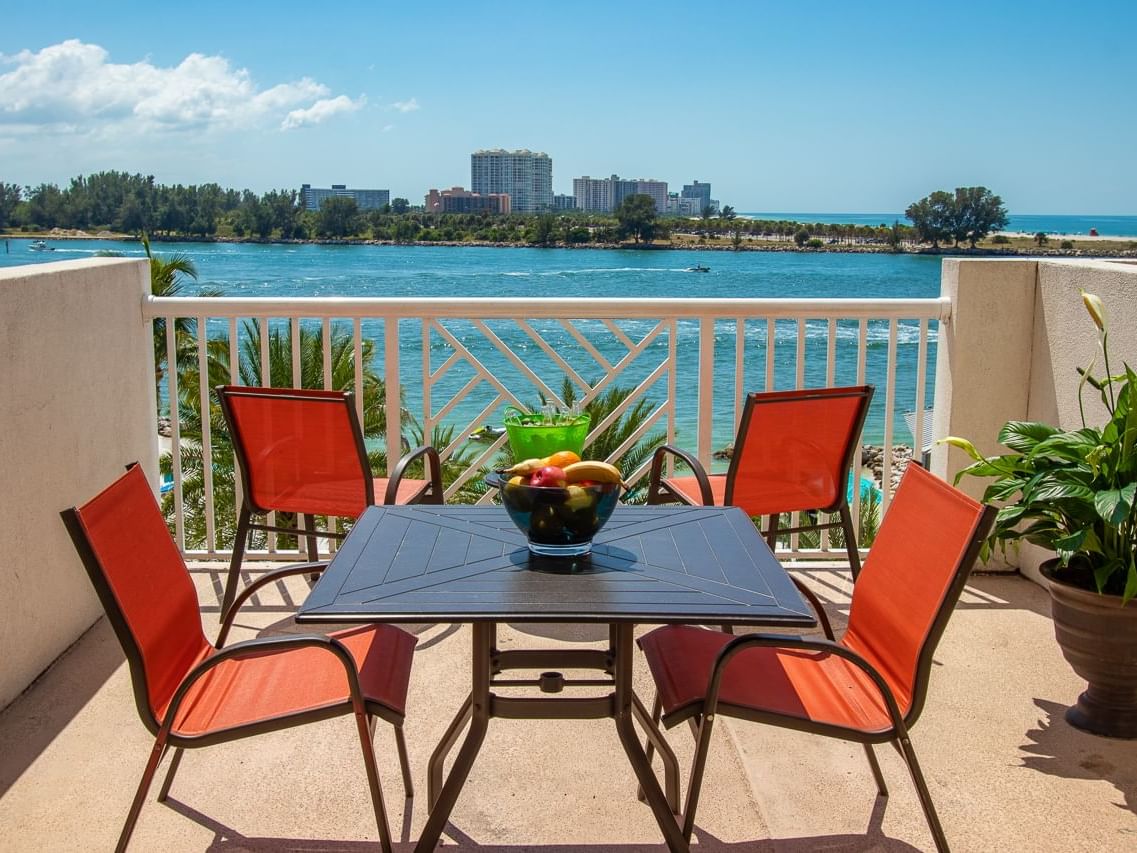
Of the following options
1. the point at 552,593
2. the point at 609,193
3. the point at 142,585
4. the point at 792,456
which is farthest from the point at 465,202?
the point at 552,593

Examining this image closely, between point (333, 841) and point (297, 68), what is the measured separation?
5481 centimetres

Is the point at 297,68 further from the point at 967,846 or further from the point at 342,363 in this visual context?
the point at 967,846

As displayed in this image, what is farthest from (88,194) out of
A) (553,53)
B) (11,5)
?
(11,5)

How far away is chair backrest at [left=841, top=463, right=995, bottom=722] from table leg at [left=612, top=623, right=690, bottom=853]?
504 mm

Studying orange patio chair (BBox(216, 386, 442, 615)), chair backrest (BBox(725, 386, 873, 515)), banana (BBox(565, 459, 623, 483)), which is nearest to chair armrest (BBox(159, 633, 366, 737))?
banana (BBox(565, 459, 623, 483))

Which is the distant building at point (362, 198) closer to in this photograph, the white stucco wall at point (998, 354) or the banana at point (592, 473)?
the white stucco wall at point (998, 354)

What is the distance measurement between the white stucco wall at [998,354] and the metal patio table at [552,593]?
6.42 ft

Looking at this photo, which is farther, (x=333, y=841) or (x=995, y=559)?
(x=995, y=559)

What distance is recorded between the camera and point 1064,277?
13.2 ft

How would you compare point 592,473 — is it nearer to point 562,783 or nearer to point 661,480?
point 562,783

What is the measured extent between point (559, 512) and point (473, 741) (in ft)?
1.62

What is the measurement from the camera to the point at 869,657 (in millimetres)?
2492

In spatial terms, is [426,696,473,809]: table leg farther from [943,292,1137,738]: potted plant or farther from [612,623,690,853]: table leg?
[943,292,1137,738]: potted plant

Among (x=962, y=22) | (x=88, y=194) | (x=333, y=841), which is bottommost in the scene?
(x=333, y=841)
